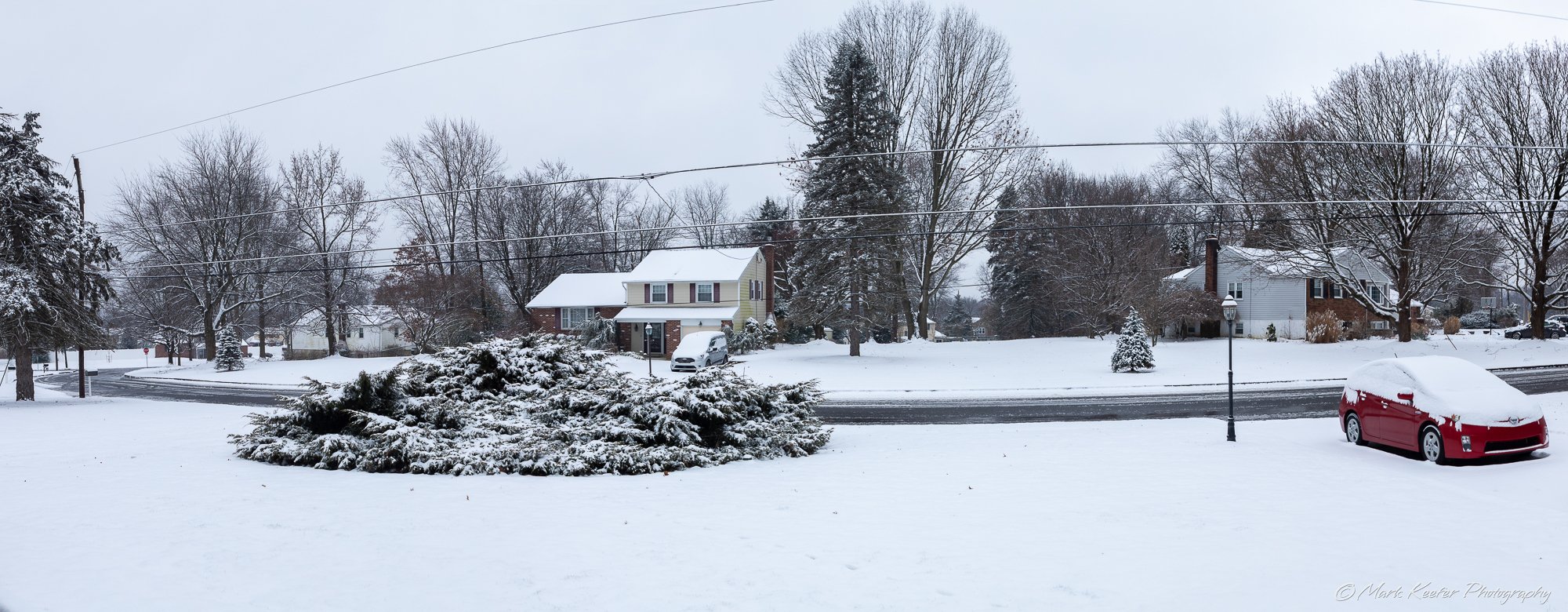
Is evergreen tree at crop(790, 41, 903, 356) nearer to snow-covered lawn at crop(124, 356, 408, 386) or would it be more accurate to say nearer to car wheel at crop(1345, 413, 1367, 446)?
snow-covered lawn at crop(124, 356, 408, 386)

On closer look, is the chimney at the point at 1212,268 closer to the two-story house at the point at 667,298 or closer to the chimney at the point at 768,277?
the chimney at the point at 768,277

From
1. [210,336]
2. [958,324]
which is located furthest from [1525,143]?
[210,336]

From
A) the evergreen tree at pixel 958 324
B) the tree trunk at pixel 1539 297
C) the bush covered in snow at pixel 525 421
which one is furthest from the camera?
the evergreen tree at pixel 958 324

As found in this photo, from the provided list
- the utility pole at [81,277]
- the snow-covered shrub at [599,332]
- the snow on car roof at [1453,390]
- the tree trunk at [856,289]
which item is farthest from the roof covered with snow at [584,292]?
the snow on car roof at [1453,390]

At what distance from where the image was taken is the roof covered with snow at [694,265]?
1897 inches

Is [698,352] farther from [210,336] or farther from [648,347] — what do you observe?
[210,336]

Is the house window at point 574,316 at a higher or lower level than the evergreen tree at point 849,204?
lower

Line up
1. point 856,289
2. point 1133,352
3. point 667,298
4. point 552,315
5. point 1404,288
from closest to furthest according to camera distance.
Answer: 1. point 1133,352
2. point 1404,288
3. point 856,289
4. point 667,298
5. point 552,315

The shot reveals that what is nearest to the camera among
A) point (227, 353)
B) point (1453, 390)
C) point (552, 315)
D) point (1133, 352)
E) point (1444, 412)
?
point (1444, 412)

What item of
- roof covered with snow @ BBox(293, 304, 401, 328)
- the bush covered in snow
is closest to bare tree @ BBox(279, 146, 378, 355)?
roof covered with snow @ BBox(293, 304, 401, 328)

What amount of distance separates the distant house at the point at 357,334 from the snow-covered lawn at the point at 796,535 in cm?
4014

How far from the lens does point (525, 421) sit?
1253cm

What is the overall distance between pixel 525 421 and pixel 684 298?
3602 cm

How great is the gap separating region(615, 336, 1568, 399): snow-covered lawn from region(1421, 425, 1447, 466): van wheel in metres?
12.6
